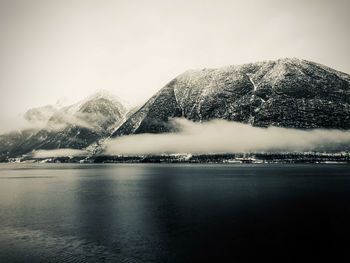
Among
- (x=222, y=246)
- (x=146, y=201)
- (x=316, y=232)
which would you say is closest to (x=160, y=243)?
(x=222, y=246)

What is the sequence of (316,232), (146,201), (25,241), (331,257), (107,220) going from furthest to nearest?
(146,201)
(107,220)
(316,232)
(25,241)
(331,257)

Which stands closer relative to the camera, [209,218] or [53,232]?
[53,232]

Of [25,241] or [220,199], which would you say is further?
[220,199]

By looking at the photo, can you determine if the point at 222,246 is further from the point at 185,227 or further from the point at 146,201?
the point at 146,201

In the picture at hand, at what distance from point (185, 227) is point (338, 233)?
21.7 m

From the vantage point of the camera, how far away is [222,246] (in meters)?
35.5

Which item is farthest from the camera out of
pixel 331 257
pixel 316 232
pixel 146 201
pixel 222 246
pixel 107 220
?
pixel 146 201

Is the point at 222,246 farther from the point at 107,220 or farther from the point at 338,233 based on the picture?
the point at 107,220

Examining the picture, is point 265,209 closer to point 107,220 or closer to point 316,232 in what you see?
point 316,232

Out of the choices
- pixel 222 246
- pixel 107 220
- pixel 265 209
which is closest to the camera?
pixel 222 246

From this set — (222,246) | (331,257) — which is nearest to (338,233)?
(331,257)

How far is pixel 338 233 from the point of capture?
40406 mm

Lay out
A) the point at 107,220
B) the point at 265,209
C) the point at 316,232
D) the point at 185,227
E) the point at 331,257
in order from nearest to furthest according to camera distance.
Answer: the point at 331,257
the point at 316,232
the point at 185,227
the point at 107,220
the point at 265,209

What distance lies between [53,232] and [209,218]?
25641 millimetres
